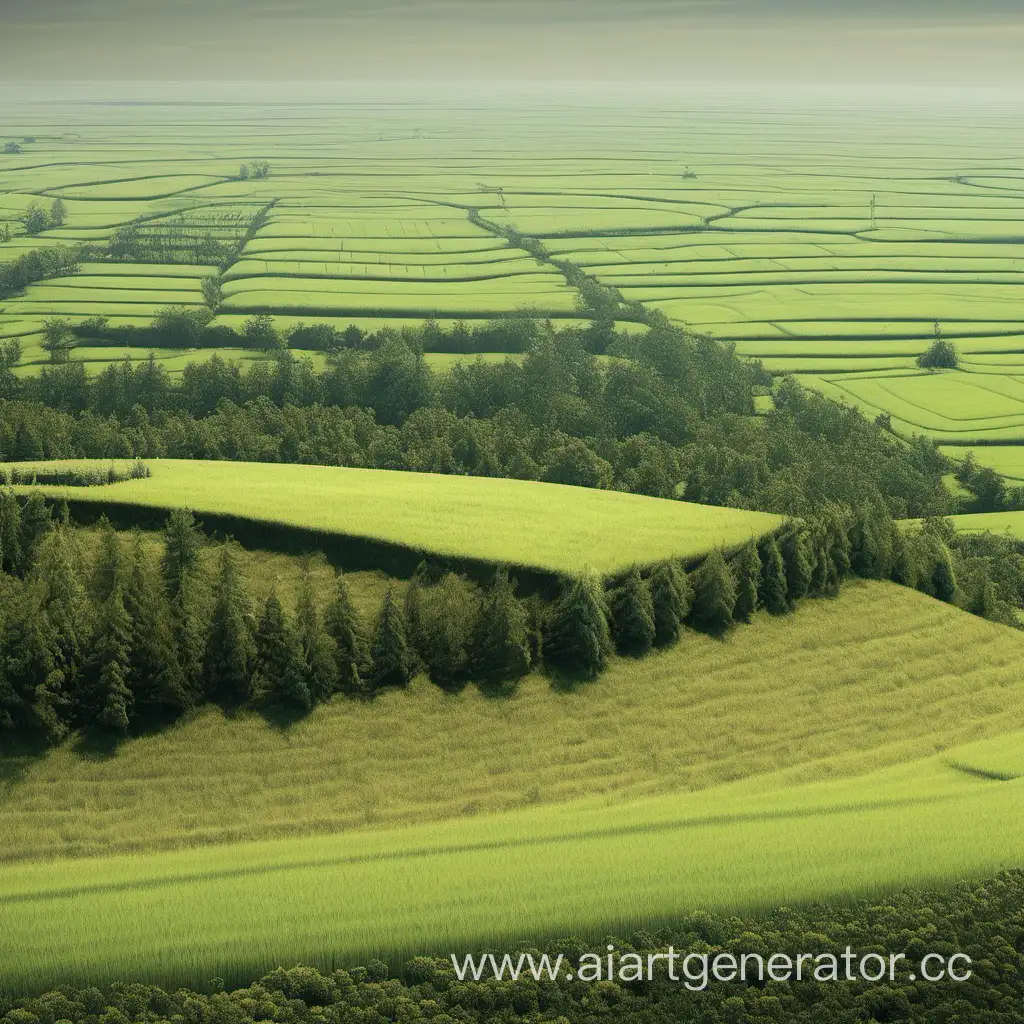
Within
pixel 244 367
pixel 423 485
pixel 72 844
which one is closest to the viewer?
pixel 72 844

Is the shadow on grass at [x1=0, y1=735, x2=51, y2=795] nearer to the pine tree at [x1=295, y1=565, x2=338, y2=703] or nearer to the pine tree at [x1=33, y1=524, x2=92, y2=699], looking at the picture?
the pine tree at [x1=33, y1=524, x2=92, y2=699]

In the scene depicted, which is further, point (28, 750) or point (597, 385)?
point (597, 385)

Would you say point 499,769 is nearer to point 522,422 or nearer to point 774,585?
point 774,585

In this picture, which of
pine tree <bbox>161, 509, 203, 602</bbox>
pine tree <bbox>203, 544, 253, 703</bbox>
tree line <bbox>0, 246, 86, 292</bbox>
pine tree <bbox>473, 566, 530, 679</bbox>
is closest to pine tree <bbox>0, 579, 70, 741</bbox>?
pine tree <bbox>203, 544, 253, 703</bbox>

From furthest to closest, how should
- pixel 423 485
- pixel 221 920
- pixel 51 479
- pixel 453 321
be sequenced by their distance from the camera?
pixel 453 321 < pixel 423 485 < pixel 51 479 < pixel 221 920

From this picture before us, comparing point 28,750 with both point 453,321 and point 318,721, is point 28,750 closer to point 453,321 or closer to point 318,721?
point 318,721

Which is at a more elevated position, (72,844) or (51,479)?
(51,479)

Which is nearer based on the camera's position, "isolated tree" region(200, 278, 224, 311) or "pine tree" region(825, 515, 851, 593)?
"pine tree" region(825, 515, 851, 593)

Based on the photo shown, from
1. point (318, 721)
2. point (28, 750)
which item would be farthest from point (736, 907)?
point (28, 750)
